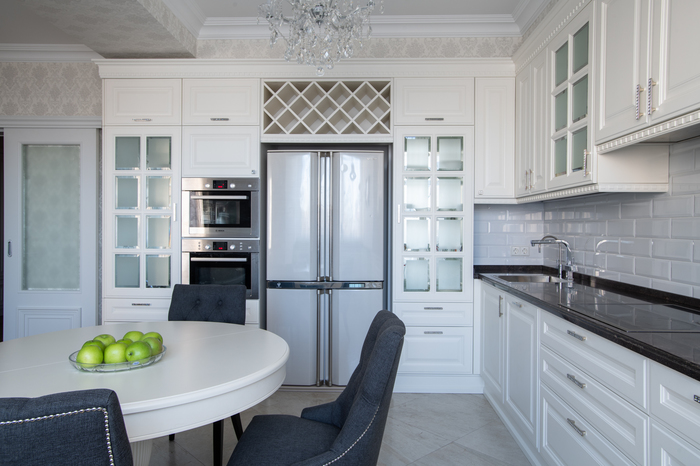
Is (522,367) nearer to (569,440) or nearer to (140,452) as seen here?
(569,440)

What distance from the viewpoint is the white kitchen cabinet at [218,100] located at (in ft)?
10.1

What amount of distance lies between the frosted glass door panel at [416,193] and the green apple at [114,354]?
7.28 ft

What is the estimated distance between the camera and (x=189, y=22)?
3.07 m

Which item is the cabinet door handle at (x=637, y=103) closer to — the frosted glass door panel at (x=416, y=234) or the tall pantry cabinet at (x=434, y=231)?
the tall pantry cabinet at (x=434, y=231)

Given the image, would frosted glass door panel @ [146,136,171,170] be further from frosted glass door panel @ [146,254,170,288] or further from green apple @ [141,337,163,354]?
green apple @ [141,337,163,354]

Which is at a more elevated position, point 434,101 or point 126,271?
point 434,101

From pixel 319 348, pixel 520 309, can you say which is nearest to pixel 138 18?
pixel 319 348

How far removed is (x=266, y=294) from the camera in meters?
3.18

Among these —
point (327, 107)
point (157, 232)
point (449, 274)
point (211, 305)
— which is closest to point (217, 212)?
point (157, 232)

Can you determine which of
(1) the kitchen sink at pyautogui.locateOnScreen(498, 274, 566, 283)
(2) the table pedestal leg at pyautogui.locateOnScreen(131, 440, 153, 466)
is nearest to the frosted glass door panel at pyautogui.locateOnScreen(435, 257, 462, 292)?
(1) the kitchen sink at pyautogui.locateOnScreen(498, 274, 566, 283)

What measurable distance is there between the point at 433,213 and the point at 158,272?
2.19m

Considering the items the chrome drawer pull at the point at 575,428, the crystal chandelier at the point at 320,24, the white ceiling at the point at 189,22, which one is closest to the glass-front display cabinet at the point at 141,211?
the white ceiling at the point at 189,22

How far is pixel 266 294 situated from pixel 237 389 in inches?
77.5

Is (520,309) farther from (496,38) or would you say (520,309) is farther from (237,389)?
(496,38)
